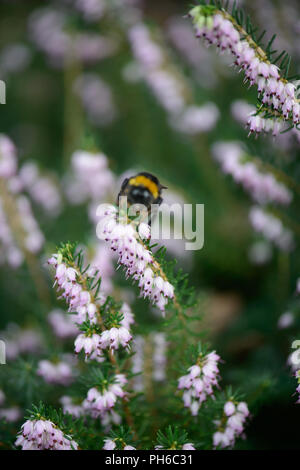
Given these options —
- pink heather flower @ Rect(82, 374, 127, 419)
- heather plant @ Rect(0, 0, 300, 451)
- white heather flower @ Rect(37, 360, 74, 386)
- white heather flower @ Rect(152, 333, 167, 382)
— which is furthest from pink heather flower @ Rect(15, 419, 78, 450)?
white heather flower @ Rect(152, 333, 167, 382)

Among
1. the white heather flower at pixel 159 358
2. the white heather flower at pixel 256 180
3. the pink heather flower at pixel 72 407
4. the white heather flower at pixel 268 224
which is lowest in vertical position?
the pink heather flower at pixel 72 407

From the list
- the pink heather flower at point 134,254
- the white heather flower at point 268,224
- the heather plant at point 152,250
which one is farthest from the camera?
the white heather flower at point 268,224

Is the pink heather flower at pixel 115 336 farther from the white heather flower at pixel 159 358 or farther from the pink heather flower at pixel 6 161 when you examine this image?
the pink heather flower at pixel 6 161

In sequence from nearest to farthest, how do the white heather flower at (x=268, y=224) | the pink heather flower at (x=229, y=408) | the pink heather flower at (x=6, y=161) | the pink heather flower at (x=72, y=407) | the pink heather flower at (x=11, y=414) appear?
the pink heather flower at (x=229, y=408) → the pink heather flower at (x=72, y=407) → the pink heather flower at (x=11, y=414) → the pink heather flower at (x=6, y=161) → the white heather flower at (x=268, y=224)

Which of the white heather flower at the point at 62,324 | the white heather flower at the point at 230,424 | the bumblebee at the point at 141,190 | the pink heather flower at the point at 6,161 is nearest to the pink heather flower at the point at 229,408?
the white heather flower at the point at 230,424

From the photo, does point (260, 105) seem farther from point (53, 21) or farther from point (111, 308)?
point (53, 21)

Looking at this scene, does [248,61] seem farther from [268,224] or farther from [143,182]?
[268,224]

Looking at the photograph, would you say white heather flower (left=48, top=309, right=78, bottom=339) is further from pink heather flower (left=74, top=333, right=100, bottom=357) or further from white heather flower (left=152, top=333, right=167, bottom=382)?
pink heather flower (left=74, top=333, right=100, bottom=357)

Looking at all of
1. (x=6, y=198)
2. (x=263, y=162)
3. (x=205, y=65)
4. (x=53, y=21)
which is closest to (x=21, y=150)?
(x=53, y=21)
